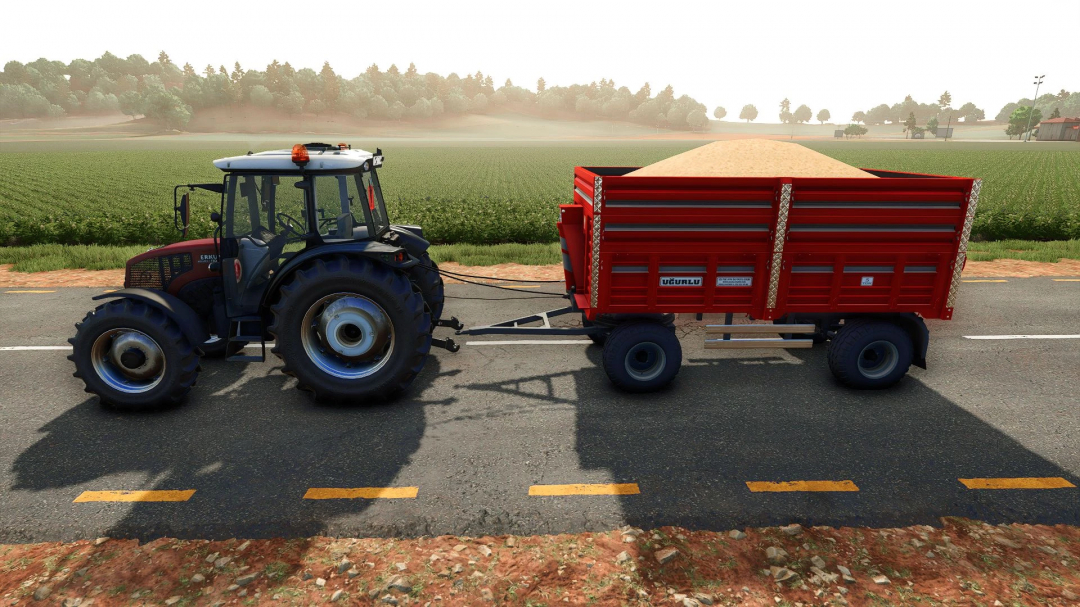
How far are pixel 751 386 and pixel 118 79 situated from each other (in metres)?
254

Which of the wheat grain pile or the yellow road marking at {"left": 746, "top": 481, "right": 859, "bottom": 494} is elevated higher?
the wheat grain pile

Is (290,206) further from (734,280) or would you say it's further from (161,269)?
(734,280)

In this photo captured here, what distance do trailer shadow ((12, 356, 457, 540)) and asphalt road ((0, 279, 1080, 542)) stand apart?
0.06 feet

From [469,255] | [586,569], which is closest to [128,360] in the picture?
[586,569]

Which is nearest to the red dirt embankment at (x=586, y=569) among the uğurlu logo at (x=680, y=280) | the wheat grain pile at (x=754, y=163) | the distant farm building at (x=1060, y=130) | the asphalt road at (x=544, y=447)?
the asphalt road at (x=544, y=447)

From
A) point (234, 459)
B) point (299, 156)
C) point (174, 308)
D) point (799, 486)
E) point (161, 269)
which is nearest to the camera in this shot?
point (799, 486)

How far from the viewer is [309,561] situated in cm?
376

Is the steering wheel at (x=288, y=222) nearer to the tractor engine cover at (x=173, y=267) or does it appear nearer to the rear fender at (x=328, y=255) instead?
the rear fender at (x=328, y=255)

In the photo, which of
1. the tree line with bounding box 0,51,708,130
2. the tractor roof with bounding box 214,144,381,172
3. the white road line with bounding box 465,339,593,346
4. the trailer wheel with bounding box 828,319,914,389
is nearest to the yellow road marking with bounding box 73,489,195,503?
the tractor roof with bounding box 214,144,381,172

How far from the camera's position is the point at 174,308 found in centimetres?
561

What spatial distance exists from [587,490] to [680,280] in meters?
2.46

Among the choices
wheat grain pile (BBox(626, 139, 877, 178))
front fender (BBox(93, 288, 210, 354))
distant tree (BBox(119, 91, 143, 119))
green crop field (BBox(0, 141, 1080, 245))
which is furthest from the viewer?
distant tree (BBox(119, 91, 143, 119))

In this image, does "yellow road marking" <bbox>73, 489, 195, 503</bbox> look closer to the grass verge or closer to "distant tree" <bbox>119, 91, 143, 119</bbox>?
the grass verge

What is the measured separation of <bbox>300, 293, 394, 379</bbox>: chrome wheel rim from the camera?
18.9 feet
